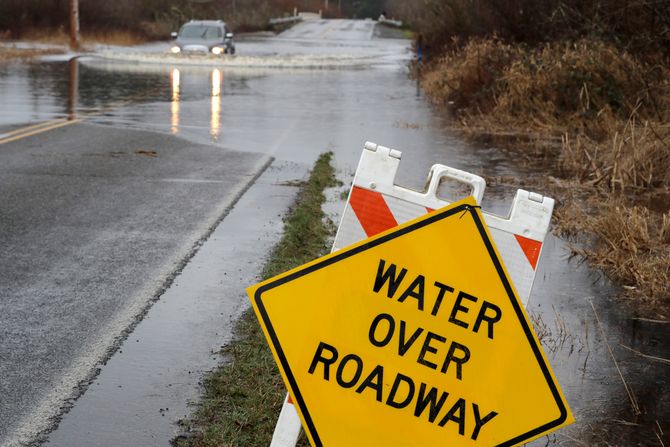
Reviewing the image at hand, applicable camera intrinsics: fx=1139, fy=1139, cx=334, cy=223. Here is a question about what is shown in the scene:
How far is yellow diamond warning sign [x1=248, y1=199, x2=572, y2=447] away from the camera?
356 cm

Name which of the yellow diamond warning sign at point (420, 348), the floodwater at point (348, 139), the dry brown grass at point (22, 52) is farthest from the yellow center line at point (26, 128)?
the dry brown grass at point (22, 52)

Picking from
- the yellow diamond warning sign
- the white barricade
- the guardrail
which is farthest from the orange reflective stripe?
the guardrail

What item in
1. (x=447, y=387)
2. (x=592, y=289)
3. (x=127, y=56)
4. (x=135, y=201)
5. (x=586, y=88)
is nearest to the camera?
(x=447, y=387)

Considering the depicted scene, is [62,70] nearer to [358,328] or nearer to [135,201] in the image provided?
[135,201]

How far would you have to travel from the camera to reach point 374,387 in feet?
11.7

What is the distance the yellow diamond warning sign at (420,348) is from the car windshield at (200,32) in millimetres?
37588

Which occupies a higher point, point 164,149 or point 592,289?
point 592,289

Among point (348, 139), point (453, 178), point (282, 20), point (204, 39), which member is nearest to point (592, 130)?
point (348, 139)

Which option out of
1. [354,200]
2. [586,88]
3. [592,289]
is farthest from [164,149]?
[354,200]

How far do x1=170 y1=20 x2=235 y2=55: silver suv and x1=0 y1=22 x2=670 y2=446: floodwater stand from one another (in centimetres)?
251

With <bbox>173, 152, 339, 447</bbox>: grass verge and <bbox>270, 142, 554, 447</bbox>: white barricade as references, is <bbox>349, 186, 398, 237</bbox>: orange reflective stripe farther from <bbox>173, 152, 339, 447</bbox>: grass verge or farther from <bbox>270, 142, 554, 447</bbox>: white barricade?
<bbox>173, 152, 339, 447</bbox>: grass verge

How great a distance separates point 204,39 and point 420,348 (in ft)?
123

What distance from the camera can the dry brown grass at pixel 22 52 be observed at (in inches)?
1424

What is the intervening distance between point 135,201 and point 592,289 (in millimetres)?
4681
